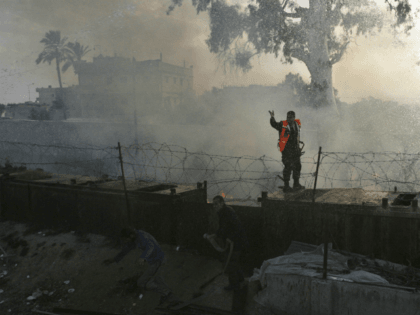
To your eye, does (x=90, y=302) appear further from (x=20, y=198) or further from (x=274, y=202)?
(x=20, y=198)

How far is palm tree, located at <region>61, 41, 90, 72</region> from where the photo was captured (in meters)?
46.9

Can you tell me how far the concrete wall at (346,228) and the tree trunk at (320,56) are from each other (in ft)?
71.8

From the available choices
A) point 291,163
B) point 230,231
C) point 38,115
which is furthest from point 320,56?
point 38,115

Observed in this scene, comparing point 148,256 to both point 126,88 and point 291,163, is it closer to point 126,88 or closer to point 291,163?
point 291,163

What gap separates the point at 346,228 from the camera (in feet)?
18.8

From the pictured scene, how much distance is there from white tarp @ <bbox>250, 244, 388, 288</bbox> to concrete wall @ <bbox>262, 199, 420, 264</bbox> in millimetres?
518

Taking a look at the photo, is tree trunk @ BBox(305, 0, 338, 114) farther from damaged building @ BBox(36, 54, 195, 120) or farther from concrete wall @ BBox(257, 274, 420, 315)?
concrete wall @ BBox(257, 274, 420, 315)

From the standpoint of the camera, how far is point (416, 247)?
209 inches

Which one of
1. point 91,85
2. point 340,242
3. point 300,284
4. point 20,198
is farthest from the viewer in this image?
point 91,85

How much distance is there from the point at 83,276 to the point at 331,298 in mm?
5190

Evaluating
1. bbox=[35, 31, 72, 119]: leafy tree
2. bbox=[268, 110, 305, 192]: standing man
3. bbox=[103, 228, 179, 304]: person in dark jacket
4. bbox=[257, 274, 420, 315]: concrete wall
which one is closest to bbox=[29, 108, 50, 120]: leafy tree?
bbox=[35, 31, 72, 119]: leafy tree

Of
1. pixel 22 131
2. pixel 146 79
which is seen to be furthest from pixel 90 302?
pixel 146 79

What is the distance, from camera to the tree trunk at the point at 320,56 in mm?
24031

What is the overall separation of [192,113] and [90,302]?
103 feet
